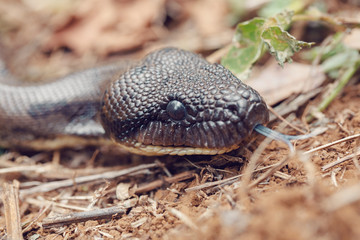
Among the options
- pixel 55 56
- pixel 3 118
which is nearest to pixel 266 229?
pixel 3 118

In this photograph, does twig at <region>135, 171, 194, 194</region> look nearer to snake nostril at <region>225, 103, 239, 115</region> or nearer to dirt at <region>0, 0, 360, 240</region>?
dirt at <region>0, 0, 360, 240</region>

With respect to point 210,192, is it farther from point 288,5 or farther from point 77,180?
point 288,5

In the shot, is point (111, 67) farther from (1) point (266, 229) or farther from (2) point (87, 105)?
(1) point (266, 229)

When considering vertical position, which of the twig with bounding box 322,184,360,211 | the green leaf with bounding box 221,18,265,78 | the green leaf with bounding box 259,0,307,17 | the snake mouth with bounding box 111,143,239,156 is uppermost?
the green leaf with bounding box 259,0,307,17

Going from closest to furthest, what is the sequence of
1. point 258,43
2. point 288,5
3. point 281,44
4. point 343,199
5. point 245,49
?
point 343,199 → point 281,44 → point 258,43 → point 245,49 → point 288,5

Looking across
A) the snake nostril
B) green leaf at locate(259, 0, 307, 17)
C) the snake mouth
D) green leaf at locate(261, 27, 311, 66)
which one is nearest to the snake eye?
the snake mouth

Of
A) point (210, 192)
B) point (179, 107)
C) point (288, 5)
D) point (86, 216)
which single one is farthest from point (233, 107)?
point (288, 5)

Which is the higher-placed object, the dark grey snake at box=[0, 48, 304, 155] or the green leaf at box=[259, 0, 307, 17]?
the green leaf at box=[259, 0, 307, 17]
